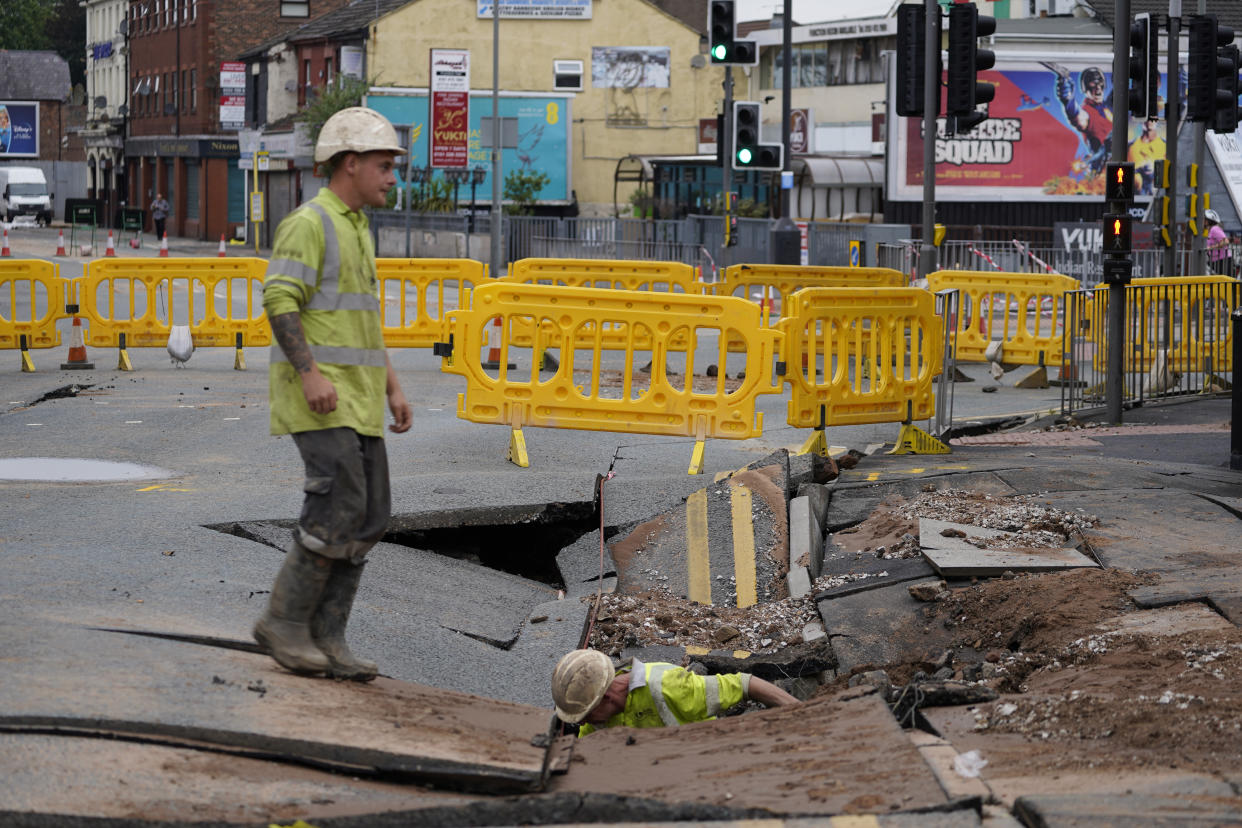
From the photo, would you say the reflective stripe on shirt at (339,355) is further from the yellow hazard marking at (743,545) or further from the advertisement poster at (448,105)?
the advertisement poster at (448,105)

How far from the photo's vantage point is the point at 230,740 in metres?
4.69

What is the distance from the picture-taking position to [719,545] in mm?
8883

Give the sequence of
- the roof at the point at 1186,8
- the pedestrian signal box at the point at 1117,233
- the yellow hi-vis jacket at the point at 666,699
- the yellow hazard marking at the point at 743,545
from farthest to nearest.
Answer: the roof at the point at 1186,8
the pedestrian signal box at the point at 1117,233
the yellow hazard marking at the point at 743,545
the yellow hi-vis jacket at the point at 666,699

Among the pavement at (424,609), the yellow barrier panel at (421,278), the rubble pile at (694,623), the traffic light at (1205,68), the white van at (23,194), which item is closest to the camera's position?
the pavement at (424,609)

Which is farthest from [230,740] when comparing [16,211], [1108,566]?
[16,211]

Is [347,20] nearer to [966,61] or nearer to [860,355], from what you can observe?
[966,61]

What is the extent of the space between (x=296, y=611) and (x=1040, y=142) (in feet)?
128

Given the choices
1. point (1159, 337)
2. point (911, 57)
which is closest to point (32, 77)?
point (911, 57)

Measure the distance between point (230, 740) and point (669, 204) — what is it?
48505 millimetres

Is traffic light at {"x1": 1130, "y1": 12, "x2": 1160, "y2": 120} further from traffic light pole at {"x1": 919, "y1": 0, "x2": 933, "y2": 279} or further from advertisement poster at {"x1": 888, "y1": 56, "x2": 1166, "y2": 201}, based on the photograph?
advertisement poster at {"x1": 888, "y1": 56, "x2": 1166, "y2": 201}

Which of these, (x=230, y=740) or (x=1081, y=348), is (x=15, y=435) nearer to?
(x=230, y=740)

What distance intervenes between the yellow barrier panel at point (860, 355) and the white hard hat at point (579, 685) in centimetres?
581

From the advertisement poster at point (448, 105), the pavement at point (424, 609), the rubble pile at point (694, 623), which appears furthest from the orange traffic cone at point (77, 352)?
the advertisement poster at point (448, 105)

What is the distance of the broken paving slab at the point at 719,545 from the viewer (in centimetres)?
841
